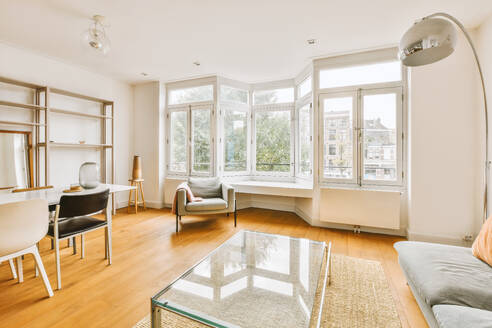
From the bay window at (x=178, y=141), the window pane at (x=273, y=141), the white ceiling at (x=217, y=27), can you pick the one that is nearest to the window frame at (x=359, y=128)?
the white ceiling at (x=217, y=27)

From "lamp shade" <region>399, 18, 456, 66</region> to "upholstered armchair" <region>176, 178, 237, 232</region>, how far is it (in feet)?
9.15

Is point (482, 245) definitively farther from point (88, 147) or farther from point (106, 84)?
point (106, 84)

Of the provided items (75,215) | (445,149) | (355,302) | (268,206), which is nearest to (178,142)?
(268,206)

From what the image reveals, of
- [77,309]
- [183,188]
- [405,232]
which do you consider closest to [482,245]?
[405,232]

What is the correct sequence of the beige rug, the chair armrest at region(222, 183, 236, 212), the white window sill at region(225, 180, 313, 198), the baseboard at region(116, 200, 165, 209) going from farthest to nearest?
the baseboard at region(116, 200, 165, 209)
the white window sill at region(225, 180, 313, 198)
the chair armrest at region(222, 183, 236, 212)
the beige rug

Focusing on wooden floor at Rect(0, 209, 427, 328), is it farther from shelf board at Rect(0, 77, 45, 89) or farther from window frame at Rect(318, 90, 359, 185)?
shelf board at Rect(0, 77, 45, 89)

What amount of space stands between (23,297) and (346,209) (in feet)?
12.1

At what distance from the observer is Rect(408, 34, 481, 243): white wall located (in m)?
2.65

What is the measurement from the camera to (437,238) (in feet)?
9.09

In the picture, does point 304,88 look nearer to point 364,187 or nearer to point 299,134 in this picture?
point 299,134

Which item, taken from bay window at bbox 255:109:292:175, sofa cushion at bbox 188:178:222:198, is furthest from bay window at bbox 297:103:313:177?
sofa cushion at bbox 188:178:222:198

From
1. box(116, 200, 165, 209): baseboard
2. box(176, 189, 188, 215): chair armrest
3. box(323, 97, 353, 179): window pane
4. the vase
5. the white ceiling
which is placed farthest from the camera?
box(116, 200, 165, 209): baseboard

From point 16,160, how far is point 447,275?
4891mm

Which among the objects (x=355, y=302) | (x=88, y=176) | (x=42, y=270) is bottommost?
(x=355, y=302)
